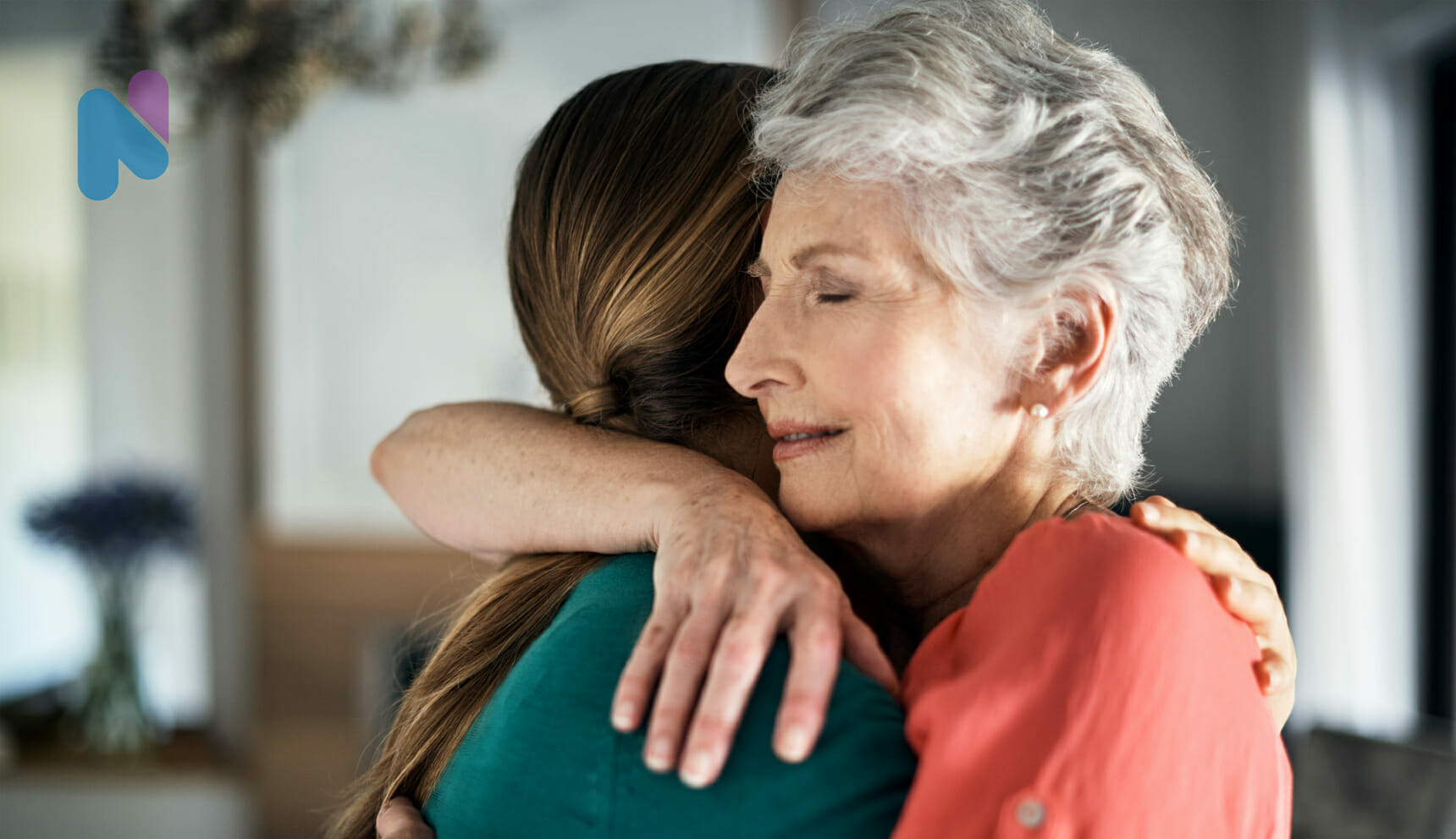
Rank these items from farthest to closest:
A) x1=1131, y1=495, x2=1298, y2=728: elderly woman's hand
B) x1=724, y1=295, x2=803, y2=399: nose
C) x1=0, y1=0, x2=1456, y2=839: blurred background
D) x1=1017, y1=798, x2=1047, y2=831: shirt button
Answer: x1=0, y1=0, x2=1456, y2=839: blurred background < x1=724, y1=295, x2=803, y2=399: nose < x1=1131, y1=495, x2=1298, y2=728: elderly woman's hand < x1=1017, y1=798, x2=1047, y2=831: shirt button

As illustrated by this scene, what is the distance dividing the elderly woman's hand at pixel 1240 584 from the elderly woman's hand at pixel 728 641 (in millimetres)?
241

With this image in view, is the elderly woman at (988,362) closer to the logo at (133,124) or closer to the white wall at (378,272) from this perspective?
the logo at (133,124)

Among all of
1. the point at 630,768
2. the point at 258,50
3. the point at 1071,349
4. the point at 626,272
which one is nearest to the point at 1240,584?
the point at 1071,349

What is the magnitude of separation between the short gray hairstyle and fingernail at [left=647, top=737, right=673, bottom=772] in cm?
43

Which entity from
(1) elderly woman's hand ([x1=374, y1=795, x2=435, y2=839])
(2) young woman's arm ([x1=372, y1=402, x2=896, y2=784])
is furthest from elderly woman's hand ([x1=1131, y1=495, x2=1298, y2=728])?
(1) elderly woman's hand ([x1=374, y1=795, x2=435, y2=839])

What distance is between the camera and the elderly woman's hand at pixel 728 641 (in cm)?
61

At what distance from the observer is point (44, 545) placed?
357 cm

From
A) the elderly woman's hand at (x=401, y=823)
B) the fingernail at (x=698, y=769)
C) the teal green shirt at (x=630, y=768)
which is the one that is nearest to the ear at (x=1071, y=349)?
the teal green shirt at (x=630, y=768)

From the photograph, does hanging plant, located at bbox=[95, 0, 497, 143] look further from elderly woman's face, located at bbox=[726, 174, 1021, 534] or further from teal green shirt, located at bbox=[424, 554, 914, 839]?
teal green shirt, located at bbox=[424, 554, 914, 839]

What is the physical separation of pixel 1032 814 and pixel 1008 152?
0.49 meters

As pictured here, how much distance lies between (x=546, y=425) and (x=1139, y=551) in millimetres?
631

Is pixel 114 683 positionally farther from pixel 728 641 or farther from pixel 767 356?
pixel 728 641

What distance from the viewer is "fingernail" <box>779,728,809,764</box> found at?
596 millimetres

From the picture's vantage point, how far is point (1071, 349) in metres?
0.87
